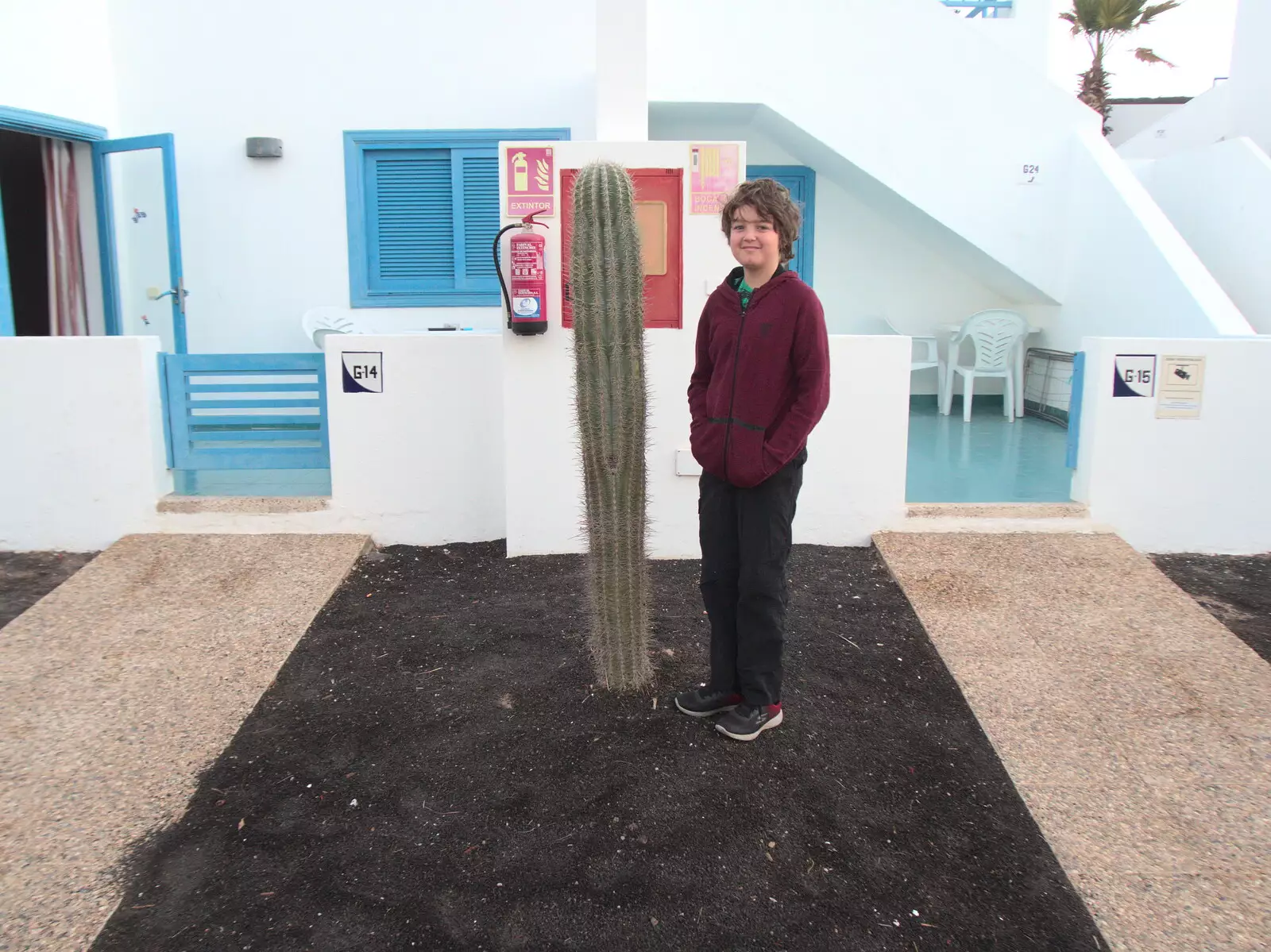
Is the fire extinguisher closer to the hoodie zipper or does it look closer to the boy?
the boy

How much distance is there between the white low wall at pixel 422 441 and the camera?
5.27m

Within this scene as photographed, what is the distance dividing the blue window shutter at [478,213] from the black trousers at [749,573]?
17.7 ft

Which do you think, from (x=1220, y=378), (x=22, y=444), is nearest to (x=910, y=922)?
(x=1220, y=378)

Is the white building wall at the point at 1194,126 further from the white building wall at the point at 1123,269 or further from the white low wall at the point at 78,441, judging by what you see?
the white low wall at the point at 78,441

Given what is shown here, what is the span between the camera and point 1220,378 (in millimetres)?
5188

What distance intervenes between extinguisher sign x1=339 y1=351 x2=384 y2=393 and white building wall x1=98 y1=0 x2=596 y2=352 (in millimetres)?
3087

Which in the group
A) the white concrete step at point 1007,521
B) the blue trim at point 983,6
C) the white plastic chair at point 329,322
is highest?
the blue trim at point 983,6

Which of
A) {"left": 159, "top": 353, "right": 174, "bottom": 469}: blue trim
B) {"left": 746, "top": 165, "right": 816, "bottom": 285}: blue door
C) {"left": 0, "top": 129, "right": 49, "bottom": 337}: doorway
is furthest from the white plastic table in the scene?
{"left": 0, "top": 129, "right": 49, "bottom": 337}: doorway

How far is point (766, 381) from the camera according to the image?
9.70ft

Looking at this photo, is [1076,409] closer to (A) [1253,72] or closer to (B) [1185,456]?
(B) [1185,456]

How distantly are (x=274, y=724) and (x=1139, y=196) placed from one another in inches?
291

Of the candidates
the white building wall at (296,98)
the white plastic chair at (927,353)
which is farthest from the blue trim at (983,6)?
the white building wall at (296,98)

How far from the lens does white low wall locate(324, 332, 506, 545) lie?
5266 millimetres

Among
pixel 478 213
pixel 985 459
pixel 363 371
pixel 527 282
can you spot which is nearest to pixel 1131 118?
pixel 985 459
